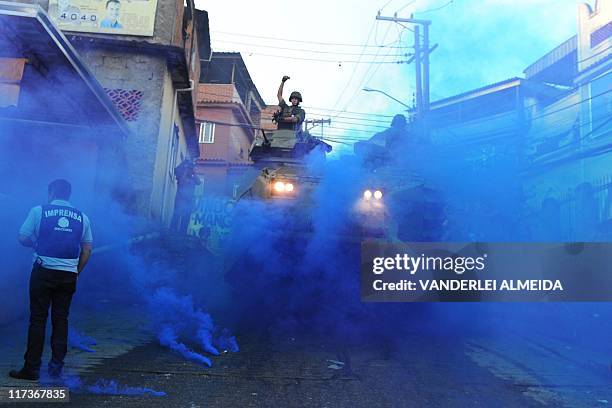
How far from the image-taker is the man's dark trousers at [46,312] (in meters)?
3.59

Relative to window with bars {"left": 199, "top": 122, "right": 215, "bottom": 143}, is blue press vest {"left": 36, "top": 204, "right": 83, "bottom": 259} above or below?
below

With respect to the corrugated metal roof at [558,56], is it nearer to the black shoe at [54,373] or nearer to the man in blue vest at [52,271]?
the man in blue vest at [52,271]

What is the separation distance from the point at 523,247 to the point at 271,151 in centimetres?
428

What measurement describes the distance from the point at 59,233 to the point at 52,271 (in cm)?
31

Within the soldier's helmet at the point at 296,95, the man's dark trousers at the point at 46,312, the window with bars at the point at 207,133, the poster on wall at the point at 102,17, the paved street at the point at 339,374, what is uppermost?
the window with bars at the point at 207,133

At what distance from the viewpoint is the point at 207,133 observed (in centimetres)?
2723

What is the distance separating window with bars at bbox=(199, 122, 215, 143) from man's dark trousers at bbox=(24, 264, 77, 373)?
23814 mm

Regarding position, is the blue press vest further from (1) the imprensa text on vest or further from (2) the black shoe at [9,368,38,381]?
(2) the black shoe at [9,368,38,381]

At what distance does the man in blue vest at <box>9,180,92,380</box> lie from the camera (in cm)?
364

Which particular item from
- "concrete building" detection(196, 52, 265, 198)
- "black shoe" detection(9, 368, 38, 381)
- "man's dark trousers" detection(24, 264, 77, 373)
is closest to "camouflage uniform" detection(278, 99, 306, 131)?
"man's dark trousers" detection(24, 264, 77, 373)

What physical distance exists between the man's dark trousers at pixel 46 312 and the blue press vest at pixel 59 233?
15cm

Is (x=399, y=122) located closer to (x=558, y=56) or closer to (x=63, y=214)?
(x=558, y=56)

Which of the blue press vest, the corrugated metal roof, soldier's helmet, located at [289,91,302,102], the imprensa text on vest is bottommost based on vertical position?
the blue press vest

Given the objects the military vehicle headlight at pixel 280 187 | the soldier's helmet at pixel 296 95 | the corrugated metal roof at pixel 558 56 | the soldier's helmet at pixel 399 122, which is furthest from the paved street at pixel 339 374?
the corrugated metal roof at pixel 558 56
